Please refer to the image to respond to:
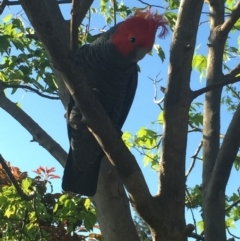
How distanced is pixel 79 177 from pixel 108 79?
0.69 metres

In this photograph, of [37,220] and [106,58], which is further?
[37,220]

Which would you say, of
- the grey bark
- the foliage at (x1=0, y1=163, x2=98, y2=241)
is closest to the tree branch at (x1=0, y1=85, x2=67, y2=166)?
the foliage at (x1=0, y1=163, x2=98, y2=241)

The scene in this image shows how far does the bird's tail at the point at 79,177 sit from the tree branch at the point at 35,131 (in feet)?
0.28

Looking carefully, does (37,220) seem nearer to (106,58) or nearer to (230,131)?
(106,58)

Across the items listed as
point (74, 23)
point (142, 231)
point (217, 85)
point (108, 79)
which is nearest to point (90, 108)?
point (74, 23)

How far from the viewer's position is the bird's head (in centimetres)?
278

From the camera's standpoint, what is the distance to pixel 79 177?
279cm

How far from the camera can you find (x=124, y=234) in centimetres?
246

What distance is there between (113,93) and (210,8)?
0.89 metres

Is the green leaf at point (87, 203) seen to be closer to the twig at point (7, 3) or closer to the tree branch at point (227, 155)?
the tree branch at point (227, 155)

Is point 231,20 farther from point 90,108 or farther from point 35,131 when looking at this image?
point 35,131

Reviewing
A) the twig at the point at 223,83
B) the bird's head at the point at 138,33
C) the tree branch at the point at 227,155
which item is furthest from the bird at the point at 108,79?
the tree branch at the point at 227,155

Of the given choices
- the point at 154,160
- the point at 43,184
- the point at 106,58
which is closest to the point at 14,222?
the point at 43,184

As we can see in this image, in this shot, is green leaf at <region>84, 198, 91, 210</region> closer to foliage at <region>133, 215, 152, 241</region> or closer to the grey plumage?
the grey plumage
